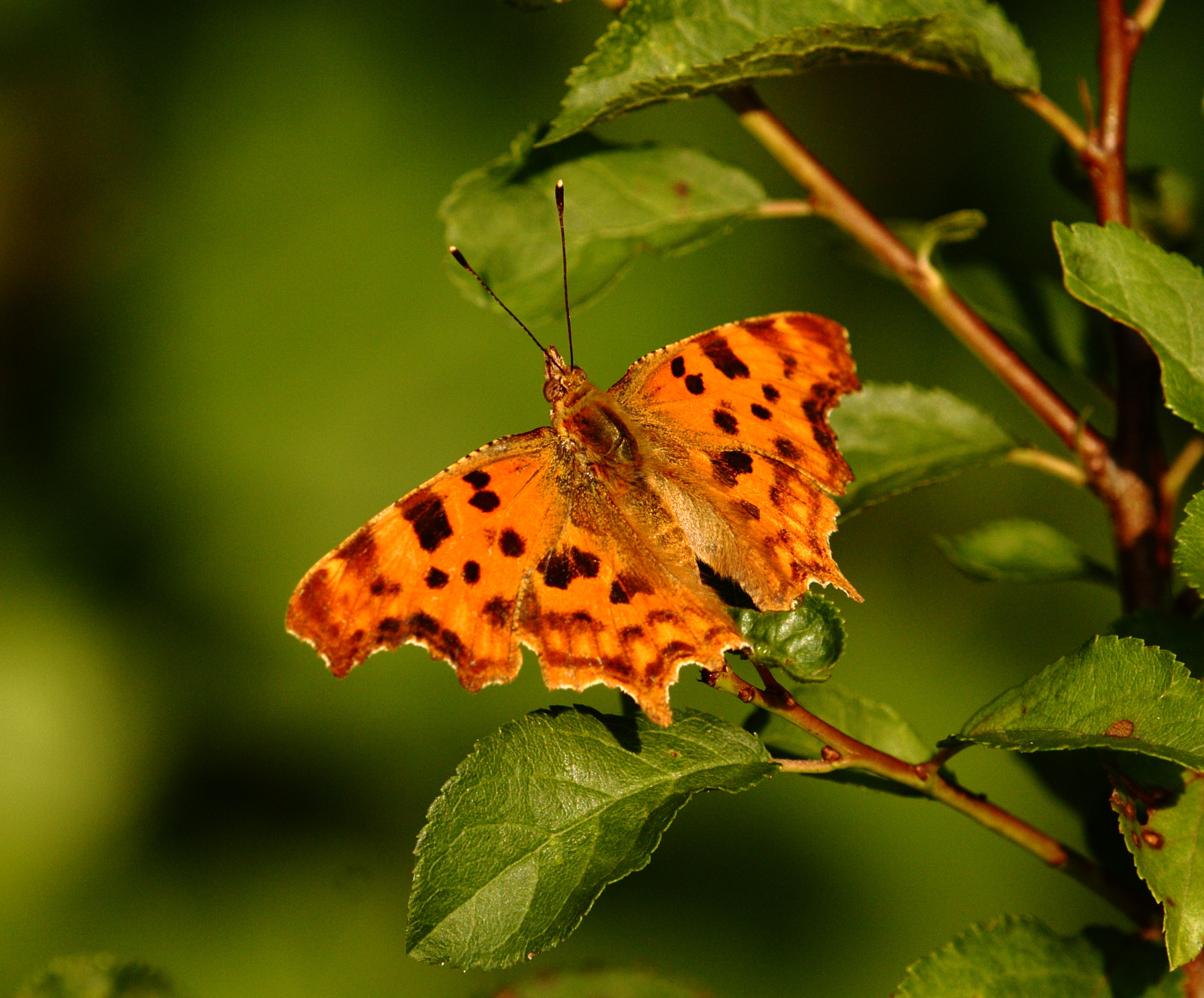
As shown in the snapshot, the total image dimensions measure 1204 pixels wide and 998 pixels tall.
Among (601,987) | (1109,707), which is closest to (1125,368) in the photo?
(1109,707)

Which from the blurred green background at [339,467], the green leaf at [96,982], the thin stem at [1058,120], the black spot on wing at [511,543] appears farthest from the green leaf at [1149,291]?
the blurred green background at [339,467]

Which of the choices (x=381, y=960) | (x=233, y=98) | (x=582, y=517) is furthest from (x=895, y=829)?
(x=233, y=98)

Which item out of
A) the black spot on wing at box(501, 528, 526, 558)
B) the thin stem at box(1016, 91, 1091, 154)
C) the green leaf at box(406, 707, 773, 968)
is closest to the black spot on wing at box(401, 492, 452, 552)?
the black spot on wing at box(501, 528, 526, 558)

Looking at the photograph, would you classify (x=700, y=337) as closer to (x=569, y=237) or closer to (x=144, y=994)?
(x=569, y=237)

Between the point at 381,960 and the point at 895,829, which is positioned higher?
the point at 381,960

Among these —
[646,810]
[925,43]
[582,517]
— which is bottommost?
[646,810]

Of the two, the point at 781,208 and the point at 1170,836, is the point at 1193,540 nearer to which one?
the point at 1170,836
